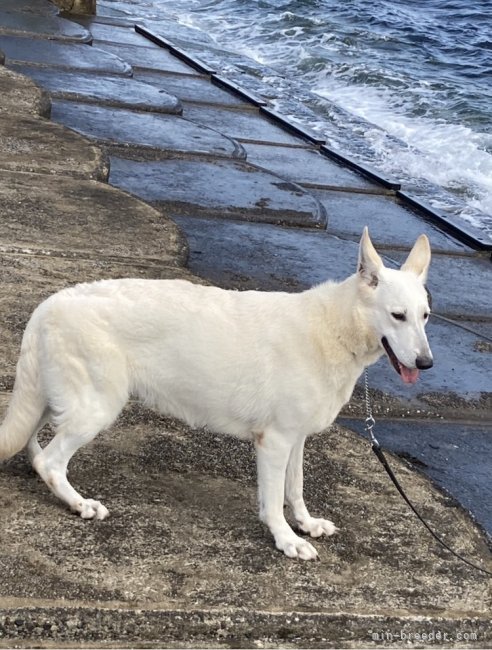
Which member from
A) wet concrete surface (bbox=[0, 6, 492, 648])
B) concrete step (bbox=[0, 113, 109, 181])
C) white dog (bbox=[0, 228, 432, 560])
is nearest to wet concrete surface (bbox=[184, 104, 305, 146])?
concrete step (bbox=[0, 113, 109, 181])

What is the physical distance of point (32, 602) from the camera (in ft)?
10.7

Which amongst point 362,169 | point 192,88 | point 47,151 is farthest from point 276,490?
point 192,88

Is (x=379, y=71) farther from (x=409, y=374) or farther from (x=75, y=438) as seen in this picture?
(x=75, y=438)

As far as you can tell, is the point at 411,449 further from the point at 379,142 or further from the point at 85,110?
the point at 379,142

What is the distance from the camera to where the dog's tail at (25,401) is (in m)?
3.79

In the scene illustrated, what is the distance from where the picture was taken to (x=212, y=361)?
12.4 ft

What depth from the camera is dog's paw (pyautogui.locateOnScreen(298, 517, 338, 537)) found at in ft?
13.0

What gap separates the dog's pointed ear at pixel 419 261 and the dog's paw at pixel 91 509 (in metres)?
1.42

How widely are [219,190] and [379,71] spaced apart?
1343 centimetres

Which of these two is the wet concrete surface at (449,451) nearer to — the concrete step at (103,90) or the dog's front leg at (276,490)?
the dog's front leg at (276,490)

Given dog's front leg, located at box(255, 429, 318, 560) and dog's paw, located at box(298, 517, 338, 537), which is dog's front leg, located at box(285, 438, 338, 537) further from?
dog's front leg, located at box(255, 429, 318, 560)

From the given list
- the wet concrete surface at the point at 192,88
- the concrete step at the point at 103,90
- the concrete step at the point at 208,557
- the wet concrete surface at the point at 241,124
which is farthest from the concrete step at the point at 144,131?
the concrete step at the point at 208,557

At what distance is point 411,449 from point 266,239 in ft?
9.76

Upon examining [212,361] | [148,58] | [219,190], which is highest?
[212,361]
